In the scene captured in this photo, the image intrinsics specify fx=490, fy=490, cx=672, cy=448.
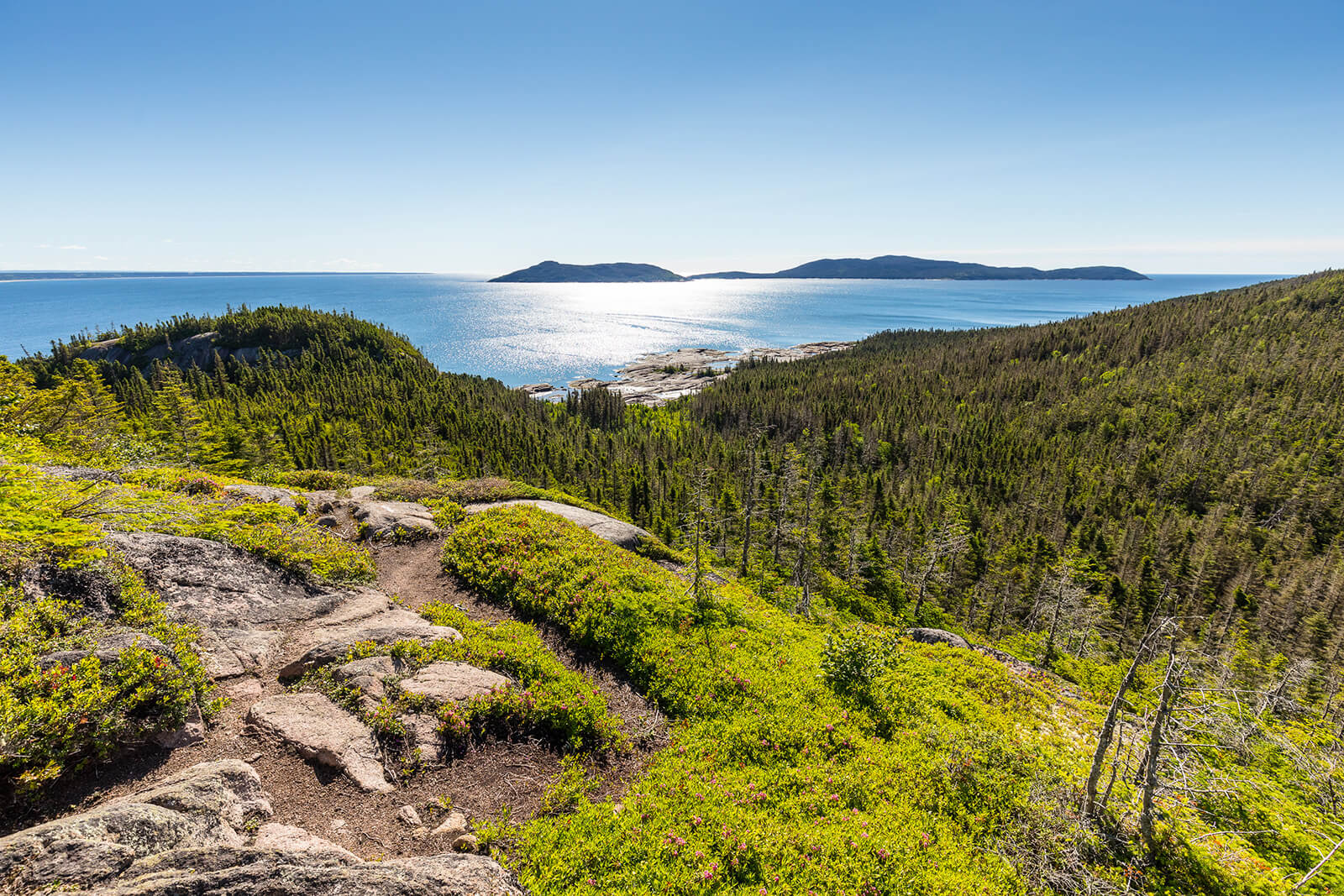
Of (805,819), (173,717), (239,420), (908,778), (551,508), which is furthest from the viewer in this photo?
(239,420)

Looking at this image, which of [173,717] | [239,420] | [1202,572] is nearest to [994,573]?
[1202,572]

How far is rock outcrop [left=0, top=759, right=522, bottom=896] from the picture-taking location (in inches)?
231

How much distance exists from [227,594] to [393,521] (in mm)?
10089

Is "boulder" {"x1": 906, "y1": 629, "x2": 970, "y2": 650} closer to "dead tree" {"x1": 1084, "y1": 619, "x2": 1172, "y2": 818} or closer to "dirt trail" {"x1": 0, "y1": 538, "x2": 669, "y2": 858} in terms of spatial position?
"dead tree" {"x1": 1084, "y1": 619, "x2": 1172, "y2": 818}

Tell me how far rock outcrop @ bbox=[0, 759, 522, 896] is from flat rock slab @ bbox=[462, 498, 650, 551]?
19.7 metres

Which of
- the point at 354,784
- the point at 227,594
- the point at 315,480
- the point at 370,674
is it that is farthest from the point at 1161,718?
the point at 315,480

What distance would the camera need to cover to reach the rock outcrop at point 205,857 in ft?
19.2

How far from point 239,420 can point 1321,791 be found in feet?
376

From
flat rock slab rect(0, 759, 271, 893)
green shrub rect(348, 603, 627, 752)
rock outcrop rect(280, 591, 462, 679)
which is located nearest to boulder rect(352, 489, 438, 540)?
rock outcrop rect(280, 591, 462, 679)

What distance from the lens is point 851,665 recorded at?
15945 millimetres

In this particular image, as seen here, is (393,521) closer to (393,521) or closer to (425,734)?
(393,521)

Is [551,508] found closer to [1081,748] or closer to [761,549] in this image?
[1081,748]

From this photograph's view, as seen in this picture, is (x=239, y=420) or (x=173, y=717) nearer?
(x=173, y=717)

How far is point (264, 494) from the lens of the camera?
25797 mm
